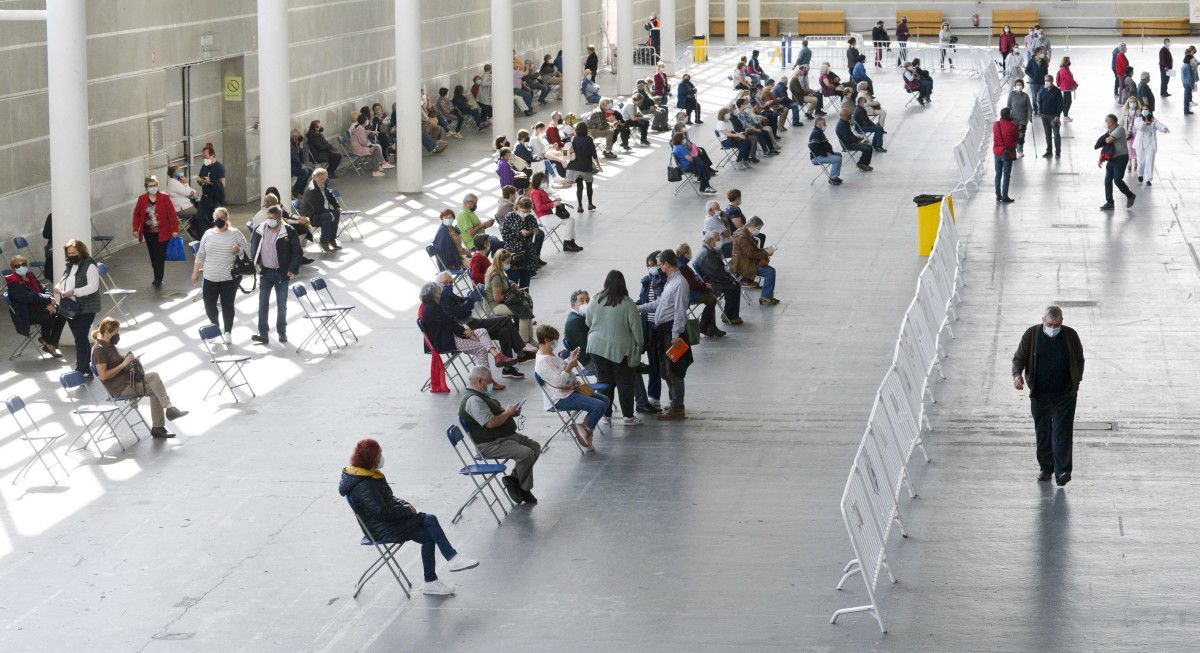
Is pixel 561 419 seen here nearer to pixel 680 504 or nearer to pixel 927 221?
pixel 680 504

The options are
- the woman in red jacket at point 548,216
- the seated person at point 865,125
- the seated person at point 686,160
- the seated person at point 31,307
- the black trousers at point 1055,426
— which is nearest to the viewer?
the black trousers at point 1055,426

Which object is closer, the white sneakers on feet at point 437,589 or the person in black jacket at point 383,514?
the person in black jacket at point 383,514

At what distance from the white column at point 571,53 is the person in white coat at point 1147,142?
14896 millimetres

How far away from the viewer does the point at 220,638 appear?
32.3 ft

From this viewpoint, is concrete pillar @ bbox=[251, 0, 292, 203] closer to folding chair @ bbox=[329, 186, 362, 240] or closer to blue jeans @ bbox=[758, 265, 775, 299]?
folding chair @ bbox=[329, 186, 362, 240]

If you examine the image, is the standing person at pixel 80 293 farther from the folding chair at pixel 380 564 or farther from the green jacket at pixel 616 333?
the folding chair at pixel 380 564

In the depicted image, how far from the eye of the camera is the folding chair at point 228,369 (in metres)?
15.3

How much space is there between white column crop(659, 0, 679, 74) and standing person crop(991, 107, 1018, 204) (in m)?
23.7

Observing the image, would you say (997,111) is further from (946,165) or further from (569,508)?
(569,508)

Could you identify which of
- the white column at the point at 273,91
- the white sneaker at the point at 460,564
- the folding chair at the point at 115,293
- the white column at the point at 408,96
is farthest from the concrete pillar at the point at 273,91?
the white sneaker at the point at 460,564

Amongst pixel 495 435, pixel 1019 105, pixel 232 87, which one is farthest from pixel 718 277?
pixel 1019 105

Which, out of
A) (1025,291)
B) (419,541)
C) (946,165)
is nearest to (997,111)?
(946,165)

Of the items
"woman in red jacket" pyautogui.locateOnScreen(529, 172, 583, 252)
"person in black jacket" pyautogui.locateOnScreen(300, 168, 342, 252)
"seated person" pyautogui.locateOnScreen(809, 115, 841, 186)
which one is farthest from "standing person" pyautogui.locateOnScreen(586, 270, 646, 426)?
"seated person" pyautogui.locateOnScreen(809, 115, 841, 186)

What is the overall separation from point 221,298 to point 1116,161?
1397cm
